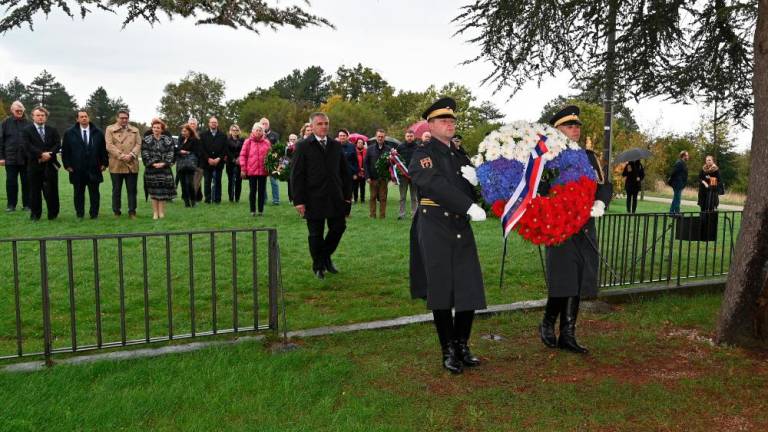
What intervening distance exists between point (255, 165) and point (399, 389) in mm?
Answer: 10725

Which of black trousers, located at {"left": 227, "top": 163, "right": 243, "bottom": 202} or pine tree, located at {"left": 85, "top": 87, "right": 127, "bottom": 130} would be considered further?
pine tree, located at {"left": 85, "top": 87, "right": 127, "bottom": 130}

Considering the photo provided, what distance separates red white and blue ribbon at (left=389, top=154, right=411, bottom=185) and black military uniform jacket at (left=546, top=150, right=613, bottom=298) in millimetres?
8489

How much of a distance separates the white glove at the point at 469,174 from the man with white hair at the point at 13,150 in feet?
36.1

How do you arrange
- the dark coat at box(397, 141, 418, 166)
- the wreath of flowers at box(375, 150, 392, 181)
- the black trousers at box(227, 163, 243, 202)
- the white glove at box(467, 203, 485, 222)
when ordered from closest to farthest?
the white glove at box(467, 203, 485, 222)
the dark coat at box(397, 141, 418, 166)
the wreath of flowers at box(375, 150, 392, 181)
the black trousers at box(227, 163, 243, 202)

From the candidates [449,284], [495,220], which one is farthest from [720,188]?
[449,284]

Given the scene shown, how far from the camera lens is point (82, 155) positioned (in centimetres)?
1265

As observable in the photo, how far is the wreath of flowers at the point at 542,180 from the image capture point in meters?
5.37

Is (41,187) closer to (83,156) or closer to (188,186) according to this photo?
(83,156)

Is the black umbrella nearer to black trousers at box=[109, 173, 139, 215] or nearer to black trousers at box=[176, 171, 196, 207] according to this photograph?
black trousers at box=[176, 171, 196, 207]

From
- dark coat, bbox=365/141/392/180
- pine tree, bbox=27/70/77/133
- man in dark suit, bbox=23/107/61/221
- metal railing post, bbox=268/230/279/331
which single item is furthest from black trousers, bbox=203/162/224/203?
pine tree, bbox=27/70/77/133

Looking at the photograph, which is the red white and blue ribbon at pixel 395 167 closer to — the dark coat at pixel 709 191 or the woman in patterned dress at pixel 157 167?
the woman in patterned dress at pixel 157 167

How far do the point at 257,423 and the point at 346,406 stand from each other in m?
0.62

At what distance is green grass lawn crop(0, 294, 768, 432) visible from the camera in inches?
167

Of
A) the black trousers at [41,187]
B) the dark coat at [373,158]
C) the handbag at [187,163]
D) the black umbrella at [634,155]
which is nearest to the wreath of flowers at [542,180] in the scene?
the dark coat at [373,158]
